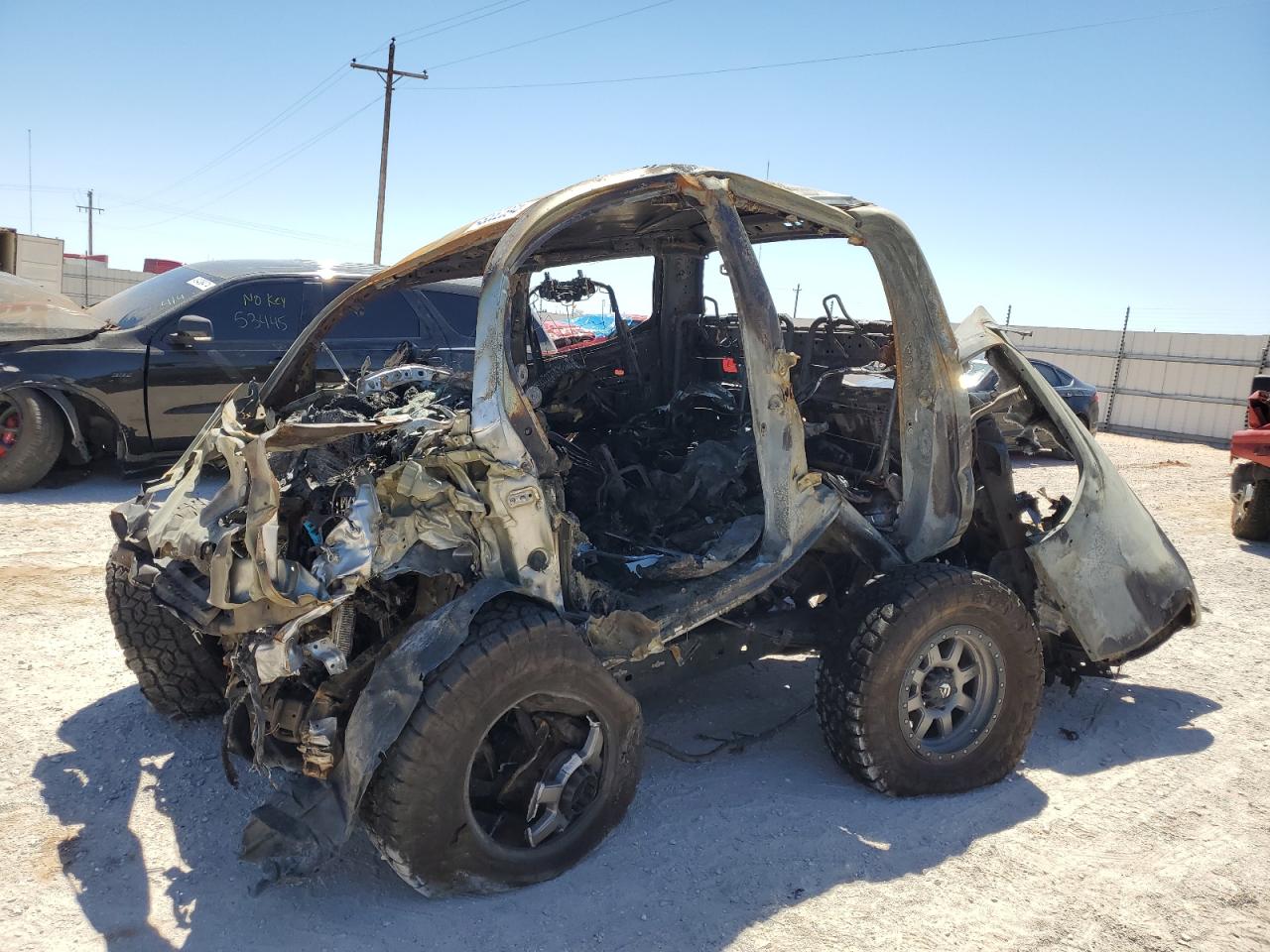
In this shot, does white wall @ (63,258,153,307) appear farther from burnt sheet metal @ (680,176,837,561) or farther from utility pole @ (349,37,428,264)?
burnt sheet metal @ (680,176,837,561)

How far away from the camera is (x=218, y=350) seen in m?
7.95

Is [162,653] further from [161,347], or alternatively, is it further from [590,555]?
[161,347]

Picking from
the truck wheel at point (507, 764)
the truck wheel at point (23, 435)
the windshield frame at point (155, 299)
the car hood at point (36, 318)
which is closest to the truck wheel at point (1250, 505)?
the truck wheel at point (507, 764)

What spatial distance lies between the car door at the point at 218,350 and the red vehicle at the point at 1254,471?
8.43 metres

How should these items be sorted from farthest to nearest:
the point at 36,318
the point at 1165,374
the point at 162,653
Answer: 1. the point at 1165,374
2. the point at 36,318
3. the point at 162,653

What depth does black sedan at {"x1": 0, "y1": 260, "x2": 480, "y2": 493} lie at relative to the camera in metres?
7.46

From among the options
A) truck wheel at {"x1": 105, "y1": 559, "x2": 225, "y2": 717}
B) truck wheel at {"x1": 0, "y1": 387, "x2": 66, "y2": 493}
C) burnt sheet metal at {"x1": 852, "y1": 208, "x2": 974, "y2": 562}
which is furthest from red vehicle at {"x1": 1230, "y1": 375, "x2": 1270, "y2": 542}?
truck wheel at {"x1": 0, "y1": 387, "x2": 66, "y2": 493}

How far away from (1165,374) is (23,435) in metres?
19.8

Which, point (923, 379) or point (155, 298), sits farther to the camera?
point (155, 298)

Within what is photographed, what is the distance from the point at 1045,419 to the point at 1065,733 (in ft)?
4.82

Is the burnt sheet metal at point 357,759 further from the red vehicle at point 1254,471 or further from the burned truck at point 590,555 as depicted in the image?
the red vehicle at point 1254,471

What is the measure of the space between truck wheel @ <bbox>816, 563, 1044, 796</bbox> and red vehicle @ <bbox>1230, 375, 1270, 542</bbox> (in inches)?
226

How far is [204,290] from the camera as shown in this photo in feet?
26.5

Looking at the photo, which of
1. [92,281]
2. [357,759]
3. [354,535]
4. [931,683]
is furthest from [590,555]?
[92,281]
